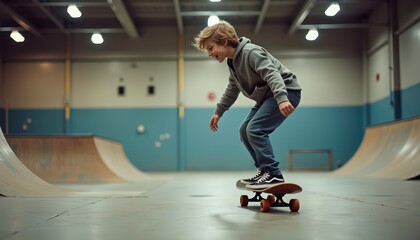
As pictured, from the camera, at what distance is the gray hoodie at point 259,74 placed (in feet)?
8.98

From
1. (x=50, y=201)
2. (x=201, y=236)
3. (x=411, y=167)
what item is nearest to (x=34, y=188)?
(x=50, y=201)

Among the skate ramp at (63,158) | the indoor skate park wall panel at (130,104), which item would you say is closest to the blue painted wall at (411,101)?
the indoor skate park wall panel at (130,104)

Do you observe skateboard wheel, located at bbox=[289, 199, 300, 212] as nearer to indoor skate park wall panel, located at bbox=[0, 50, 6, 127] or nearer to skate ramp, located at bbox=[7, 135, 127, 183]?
skate ramp, located at bbox=[7, 135, 127, 183]

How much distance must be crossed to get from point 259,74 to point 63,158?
507 cm

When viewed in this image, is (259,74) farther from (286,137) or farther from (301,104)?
(301,104)

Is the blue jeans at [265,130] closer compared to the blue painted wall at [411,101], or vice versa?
the blue jeans at [265,130]

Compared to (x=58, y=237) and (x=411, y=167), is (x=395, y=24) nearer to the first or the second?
(x=411, y=167)

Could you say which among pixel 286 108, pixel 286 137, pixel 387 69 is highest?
pixel 387 69

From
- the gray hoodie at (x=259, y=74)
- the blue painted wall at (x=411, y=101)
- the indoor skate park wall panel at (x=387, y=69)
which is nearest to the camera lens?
the gray hoodie at (x=259, y=74)

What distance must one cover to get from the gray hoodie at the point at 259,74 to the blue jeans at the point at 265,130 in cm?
8

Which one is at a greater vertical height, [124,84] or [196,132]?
[124,84]

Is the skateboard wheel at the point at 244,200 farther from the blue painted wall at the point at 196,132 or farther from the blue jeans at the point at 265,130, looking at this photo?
the blue painted wall at the point at 196,132

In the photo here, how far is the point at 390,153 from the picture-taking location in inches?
314

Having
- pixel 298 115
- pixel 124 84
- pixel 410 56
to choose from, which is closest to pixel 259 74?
pixel 410 56
